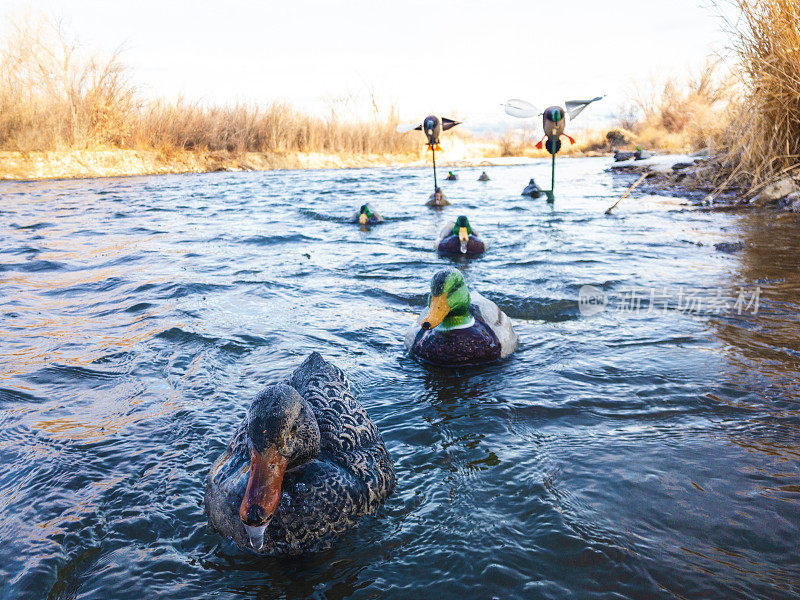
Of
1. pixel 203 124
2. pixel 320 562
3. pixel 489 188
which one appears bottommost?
pixel 320 562

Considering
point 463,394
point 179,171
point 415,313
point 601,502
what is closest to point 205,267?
point 415,313

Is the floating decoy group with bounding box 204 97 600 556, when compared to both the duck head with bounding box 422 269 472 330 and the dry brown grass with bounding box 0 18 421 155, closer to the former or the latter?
the duck head with bounding box 422 269 472 330

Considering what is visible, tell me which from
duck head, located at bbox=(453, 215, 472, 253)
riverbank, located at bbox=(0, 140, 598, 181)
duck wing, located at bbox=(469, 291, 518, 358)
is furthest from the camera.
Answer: riverbank, located at bbox=(0, 140, 598, 181)

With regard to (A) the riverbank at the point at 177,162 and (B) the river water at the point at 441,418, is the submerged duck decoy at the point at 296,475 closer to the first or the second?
(B) the river water at the point at 441,418

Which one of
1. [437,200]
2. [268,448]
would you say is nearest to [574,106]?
[437,200]

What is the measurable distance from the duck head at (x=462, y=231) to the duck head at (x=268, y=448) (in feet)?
19.8

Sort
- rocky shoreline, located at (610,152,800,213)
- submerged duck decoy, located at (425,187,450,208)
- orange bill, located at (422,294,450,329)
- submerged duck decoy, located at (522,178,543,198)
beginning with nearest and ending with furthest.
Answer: orange bill, located at (422,294,450,329) < rocky shoreline, located at (610,152,800,213) < submerged duck decoy, located at (425,187,450,208) < submerged duck decoy, located at (522,178,543,198)

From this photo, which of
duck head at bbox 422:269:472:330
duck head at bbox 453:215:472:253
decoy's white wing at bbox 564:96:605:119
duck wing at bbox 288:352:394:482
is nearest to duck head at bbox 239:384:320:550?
duck wing at bbox 288:352:394:482

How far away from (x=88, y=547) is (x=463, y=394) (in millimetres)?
2384

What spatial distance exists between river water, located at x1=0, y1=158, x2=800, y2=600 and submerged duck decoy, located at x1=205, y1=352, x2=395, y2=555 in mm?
147

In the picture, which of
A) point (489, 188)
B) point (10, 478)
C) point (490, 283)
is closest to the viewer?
point (10, 478)

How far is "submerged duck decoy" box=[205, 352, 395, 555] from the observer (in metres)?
2.29

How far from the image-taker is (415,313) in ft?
19.6

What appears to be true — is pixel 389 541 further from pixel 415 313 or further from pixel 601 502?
pixel 415 313
